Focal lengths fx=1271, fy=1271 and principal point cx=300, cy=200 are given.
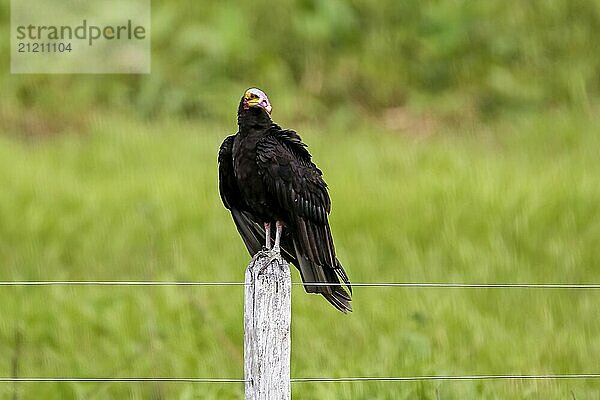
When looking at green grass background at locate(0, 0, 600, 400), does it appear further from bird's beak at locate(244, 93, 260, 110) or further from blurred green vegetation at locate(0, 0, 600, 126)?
bird's beak at locate(244, 93, 260, 110)

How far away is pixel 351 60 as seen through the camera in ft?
35.6

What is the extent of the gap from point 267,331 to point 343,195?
13.6 ft

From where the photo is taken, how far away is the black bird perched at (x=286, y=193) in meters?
4.46

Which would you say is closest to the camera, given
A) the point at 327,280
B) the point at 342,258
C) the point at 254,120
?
the point at 327,280

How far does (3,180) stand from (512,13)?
→ 4.94m

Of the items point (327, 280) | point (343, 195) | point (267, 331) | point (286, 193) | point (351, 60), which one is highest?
point (351, 60)

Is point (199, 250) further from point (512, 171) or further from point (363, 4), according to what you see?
point (363, 4)

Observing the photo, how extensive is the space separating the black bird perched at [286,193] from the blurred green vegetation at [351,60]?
5.45m

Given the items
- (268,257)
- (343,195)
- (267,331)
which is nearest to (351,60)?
(343,195)

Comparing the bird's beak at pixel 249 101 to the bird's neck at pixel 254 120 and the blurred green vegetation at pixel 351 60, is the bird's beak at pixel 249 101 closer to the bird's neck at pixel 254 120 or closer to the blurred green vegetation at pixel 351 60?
the bird's neck at pixel 254 120

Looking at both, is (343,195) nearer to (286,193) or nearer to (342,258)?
(342,258)

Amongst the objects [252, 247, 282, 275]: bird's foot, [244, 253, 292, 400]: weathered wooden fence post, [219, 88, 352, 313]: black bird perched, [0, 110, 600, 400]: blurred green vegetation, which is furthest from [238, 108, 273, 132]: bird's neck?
[0, 110, 600, 400]: blurred green vegetation

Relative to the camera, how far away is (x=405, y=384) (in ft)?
17.5

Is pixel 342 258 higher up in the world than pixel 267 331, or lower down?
higher up
